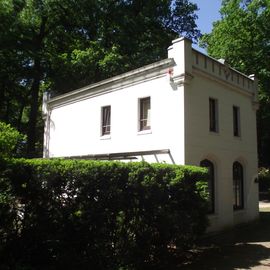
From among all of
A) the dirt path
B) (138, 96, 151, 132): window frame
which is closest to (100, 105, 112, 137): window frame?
(138, 96, 151, 132): window frame

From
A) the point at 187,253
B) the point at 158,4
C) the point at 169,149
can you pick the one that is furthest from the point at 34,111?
the point at 187,253

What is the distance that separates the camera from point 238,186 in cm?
1788

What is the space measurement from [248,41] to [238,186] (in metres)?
17.2

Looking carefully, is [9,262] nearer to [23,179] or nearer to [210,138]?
[23,179]

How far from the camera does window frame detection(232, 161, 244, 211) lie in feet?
57.5

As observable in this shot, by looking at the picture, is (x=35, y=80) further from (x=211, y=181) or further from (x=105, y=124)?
(x=211, y=181)

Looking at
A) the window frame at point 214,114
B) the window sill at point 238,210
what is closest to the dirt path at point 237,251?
the window sill at point 238,210

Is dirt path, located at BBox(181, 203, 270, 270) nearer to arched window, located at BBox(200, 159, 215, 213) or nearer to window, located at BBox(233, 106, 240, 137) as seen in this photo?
arched window, located at BBox(200, 159, 215, 213)

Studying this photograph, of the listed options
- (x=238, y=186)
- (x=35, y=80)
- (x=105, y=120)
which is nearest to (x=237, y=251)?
(x=238, y=186)

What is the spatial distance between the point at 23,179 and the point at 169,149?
7.81m

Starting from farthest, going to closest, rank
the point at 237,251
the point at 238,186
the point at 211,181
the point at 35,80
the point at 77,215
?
the point at 35,80, the point at 238,186, the point at 211,181, the point at 237,251, the point at 77,215

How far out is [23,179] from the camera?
7680 millimetres

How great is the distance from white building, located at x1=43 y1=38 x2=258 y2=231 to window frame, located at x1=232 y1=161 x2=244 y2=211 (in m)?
0.05

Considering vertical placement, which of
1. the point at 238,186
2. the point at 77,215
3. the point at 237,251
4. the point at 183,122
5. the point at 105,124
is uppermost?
the point at 105,124
